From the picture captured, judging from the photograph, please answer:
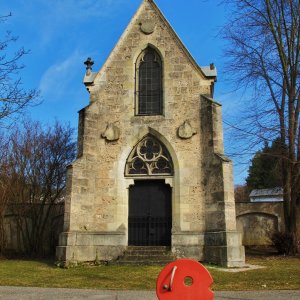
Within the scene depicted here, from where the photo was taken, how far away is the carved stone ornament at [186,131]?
15492 mm

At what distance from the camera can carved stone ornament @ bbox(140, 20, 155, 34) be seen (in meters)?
16.8

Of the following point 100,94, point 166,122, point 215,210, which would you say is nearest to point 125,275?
point 215,210

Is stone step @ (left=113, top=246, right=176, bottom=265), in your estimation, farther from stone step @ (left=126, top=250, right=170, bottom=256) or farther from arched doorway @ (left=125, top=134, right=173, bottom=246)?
arched doorway @ (left=125, top=134, right=173, bottom=246)

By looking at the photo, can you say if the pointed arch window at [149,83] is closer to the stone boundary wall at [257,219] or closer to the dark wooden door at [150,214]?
the dark wooden door at [150,214]

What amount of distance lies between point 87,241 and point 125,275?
12.4 ft

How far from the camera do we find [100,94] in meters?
16.4

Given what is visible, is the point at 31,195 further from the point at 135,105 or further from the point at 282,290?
the point at 282,290

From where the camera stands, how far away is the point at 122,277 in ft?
36.1

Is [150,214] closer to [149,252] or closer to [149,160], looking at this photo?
[149,252]

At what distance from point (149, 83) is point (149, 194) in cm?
461

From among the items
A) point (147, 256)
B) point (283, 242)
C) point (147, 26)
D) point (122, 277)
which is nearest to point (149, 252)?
point (147, 256)

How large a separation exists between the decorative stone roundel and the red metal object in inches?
427

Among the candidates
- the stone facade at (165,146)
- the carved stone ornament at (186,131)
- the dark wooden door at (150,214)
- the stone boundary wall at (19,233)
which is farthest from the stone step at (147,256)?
the stone boundary wall at (19,233)

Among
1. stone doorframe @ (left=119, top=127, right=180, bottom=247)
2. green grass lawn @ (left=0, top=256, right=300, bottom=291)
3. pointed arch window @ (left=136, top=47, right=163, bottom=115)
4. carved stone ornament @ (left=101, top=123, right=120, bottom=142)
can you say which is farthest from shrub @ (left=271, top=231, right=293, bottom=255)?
carved stone ornament @ (left=101, top=123, right=120, bottom=142)
